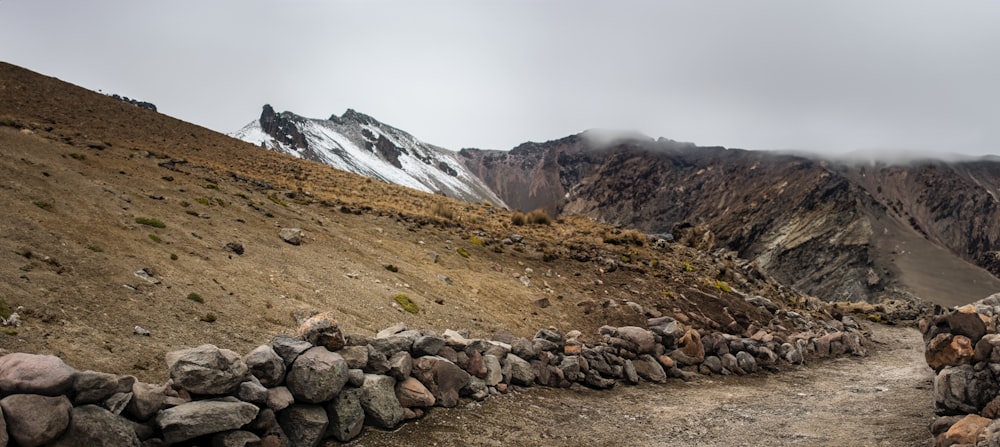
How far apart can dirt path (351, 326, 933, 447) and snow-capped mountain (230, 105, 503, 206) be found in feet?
314

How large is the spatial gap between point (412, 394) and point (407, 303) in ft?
19.3

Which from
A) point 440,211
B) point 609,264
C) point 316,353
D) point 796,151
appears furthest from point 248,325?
point 796,151

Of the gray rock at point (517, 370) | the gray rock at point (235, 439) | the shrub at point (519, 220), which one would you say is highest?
the shrub at point (519, 220)

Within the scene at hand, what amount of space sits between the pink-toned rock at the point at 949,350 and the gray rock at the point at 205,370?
1087 centimetres

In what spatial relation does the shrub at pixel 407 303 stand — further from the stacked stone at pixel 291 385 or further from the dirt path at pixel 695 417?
the dirt path at pixel 695 417

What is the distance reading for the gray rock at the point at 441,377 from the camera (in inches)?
330

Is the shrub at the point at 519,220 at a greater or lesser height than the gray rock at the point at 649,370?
greater

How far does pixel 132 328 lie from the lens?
827 cm

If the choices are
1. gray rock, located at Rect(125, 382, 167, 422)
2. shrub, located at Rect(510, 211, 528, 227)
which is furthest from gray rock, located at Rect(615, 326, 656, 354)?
shrub, located at Rect(510, 211, 528, 227)

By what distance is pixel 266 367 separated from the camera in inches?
254

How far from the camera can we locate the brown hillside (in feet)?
28.6

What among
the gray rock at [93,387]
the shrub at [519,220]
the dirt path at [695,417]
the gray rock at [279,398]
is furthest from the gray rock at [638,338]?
the shrub at [519,220]

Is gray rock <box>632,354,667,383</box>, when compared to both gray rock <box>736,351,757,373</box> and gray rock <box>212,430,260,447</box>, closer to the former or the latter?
gray rock <box>736,351,757,373</box>

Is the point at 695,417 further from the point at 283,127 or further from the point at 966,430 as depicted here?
the point at 283,127
